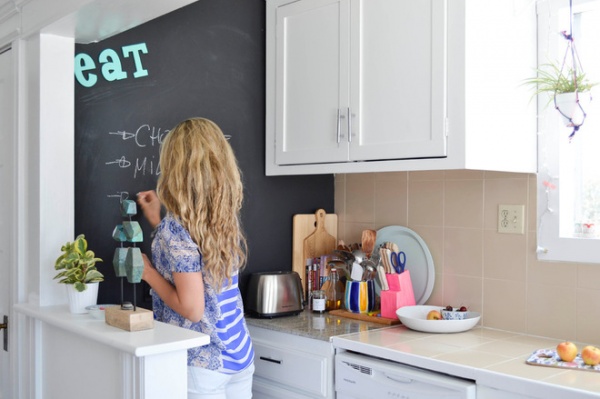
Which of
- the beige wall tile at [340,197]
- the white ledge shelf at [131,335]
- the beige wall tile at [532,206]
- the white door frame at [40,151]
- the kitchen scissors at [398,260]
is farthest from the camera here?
the beige wall tile at [340,197]

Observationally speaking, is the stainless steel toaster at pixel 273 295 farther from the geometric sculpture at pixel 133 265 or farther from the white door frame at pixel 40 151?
the geometric sculpture at pixel 133 265

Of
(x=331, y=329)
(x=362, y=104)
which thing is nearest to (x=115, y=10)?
(x=362, y=104)

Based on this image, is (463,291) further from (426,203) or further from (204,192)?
(204,192)

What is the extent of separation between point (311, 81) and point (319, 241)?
81 cm

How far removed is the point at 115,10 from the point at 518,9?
1454 millimetres

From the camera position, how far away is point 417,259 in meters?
2.91

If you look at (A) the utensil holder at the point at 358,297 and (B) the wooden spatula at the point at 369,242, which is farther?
(B) the wooden spatula at the point at 369,242

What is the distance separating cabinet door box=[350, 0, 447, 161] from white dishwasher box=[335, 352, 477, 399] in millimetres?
751

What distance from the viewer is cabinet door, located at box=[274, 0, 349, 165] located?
2.71 metres

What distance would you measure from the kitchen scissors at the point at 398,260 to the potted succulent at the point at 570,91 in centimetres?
87

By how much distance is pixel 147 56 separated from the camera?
2.66 meters

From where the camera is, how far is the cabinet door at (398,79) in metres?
2.36

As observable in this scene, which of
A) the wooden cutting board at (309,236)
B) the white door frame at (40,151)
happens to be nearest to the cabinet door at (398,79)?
the wooden cutting board at (309,236)

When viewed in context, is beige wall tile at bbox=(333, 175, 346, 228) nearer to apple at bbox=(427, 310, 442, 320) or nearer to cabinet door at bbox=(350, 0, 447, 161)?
cabinet door at bbox=(350, 0, 447, 161)
